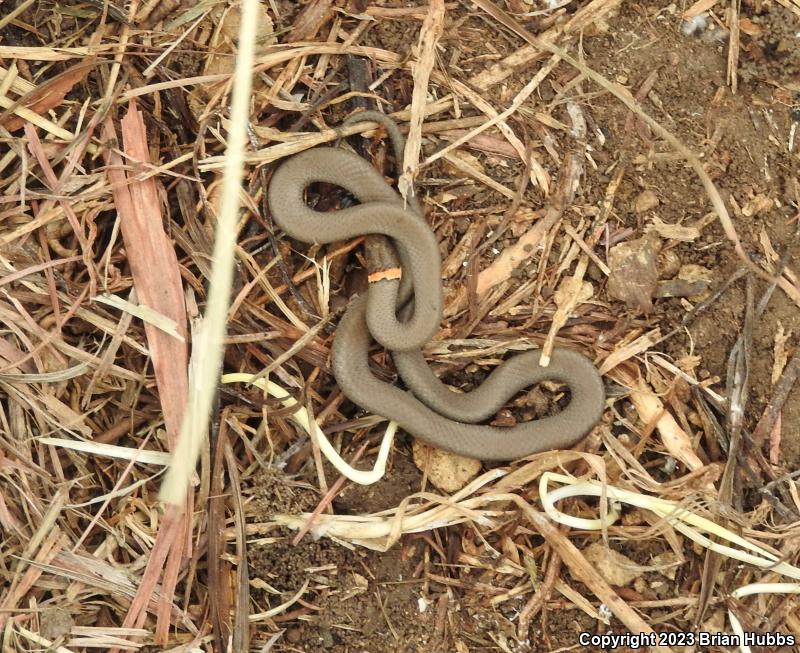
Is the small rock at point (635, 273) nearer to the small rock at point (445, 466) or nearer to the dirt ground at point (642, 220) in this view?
the dirt ground at point (642, 220)

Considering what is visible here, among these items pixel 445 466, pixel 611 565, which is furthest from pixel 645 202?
pixel 611 565

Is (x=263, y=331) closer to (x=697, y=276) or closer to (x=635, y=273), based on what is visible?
(x=635, y=273)

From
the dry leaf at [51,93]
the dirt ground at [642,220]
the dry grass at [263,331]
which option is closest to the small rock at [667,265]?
the dirt ground at [642,220]

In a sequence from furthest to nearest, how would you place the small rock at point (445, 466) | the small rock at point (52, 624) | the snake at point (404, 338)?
the small rock at point (445, 466) < the snake at point (404, 338) < the small rock at point (52, 624)

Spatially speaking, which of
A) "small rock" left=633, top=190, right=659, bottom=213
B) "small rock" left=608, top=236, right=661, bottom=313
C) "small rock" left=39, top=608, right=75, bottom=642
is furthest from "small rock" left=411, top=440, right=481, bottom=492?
"small rock" left=39, top=608, right=75, bottom=642

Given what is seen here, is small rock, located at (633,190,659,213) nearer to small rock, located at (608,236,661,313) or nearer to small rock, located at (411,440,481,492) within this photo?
small rock, located at (608,236,661,313)

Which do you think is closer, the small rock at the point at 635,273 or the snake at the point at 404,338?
the snake at the point at 404,338
